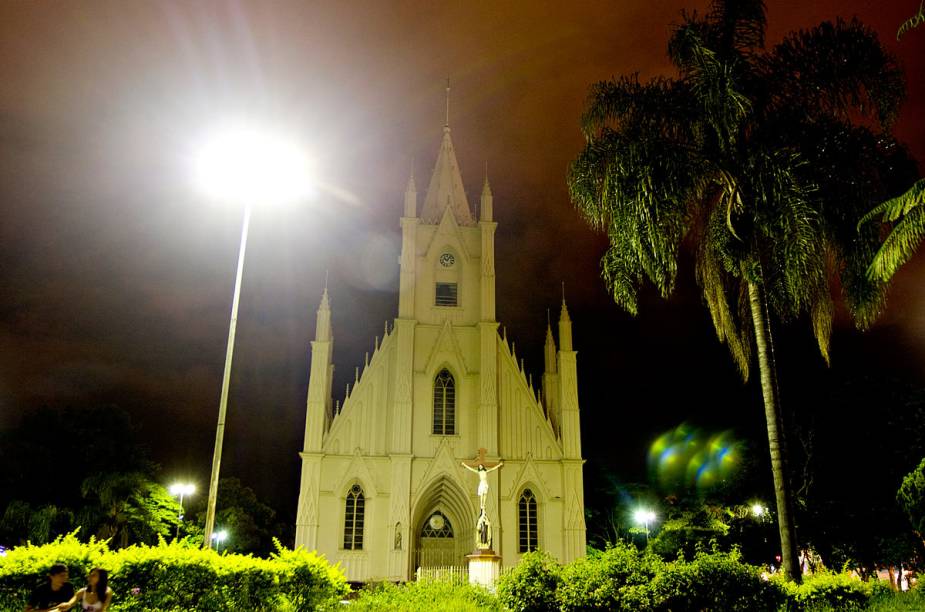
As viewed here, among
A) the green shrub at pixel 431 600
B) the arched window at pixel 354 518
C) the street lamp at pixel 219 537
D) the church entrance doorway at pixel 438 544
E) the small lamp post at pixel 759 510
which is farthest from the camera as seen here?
the street lamp at pixel 219 537

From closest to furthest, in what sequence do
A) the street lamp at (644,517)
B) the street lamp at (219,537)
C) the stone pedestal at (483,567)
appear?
the stone pedestal at (483,567), the street lamp at (644,517), the street lamp at (219,537)

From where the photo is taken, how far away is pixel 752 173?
13078mm

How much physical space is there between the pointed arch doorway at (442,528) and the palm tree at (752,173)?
1704 centimetres

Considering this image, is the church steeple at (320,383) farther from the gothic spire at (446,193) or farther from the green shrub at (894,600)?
the green shrub at (894,600)

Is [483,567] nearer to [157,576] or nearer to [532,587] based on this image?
[532,587]

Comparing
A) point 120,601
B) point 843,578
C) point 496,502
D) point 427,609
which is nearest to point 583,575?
point 427,609

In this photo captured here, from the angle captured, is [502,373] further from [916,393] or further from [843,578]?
[843,578]

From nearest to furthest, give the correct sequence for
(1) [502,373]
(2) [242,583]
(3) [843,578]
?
(2) [242,583] → (3) [843,578] → (1) [502,373]

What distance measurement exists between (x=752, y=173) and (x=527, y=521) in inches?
778

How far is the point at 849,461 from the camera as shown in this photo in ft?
85.5

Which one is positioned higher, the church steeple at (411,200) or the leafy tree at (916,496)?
the church steeple at (411,200)

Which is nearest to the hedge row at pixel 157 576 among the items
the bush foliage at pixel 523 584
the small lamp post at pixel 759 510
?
the bush foliage at pixel 523 584

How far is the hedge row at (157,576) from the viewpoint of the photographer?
9758 mm

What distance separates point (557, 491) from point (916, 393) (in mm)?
13649
